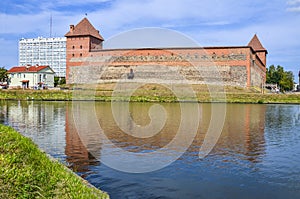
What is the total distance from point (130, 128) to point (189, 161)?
5.89m

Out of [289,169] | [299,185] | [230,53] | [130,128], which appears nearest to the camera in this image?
[299,185]

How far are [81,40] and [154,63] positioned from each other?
12.9 meters

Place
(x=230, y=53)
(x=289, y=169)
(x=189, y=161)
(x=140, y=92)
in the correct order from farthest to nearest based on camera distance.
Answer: (x=230, y=53) → (x=140, y=92) → (x=189, y=161) → (x=289, y=169)

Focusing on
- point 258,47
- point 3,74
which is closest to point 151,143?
point 3,74

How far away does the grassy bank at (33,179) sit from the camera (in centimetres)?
398

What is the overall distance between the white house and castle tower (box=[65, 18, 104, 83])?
4326mm

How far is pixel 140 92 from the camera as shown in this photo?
39031mm

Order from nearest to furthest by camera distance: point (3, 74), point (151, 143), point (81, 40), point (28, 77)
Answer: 1. point (151, 143)
2. point (28, 77)
3. point (81, 40)
4. point (3, 74)

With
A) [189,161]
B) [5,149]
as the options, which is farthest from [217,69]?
[5,149]

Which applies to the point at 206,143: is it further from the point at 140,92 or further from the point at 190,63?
the point at 190,63

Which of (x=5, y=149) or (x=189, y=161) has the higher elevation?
(x=5, y=149)

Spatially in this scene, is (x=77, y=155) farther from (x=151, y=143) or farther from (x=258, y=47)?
(x=258, y=47)

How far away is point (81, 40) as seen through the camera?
5406 cm

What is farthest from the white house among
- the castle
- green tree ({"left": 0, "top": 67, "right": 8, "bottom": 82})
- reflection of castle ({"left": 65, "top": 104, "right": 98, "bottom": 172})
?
reflection of castle ({"left": 65, "top": 104, "right": 98, "bottom": 172})
